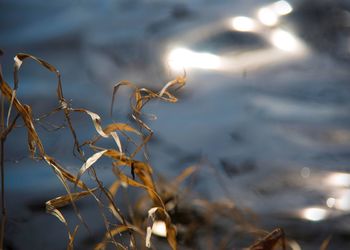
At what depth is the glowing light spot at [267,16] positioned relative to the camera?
2221 mm

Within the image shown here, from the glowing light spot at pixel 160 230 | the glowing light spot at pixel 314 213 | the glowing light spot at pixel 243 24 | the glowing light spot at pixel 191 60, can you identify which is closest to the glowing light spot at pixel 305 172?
the glowing light spot at pixel 314 213

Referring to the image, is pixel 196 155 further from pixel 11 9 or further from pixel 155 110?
pixel 11 9

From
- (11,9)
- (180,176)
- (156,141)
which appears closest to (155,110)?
(156,141)

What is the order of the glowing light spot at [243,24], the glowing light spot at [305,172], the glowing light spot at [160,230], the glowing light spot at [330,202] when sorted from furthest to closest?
the glowing light spot at [243,24], the glowing light spot at [305,172], the glowing light spot at [330,202], the glowing light spot at [160,230]

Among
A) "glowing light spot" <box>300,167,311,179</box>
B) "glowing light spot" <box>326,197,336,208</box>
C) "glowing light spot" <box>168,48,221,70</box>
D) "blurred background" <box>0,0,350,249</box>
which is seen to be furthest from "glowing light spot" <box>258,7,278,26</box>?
"glowing light spot" <box>326,197,336,208</box>

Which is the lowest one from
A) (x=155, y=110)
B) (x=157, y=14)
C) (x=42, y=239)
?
(x=42, y=239)

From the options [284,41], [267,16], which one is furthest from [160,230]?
[267,16]

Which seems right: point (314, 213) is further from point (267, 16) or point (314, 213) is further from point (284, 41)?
point (267, 16)

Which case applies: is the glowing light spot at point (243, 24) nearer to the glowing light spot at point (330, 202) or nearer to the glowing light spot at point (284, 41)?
the glowing light spot at point (284, 41)

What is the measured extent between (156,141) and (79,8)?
0.80m

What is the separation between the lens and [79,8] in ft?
7.56

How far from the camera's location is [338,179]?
5.16 ft

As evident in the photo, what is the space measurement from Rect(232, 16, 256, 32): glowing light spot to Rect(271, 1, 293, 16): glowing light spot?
0.36ft

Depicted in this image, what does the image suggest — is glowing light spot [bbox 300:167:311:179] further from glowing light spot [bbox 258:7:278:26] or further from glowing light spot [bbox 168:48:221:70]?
glowing light spot [bbox 258:7:278:26]
